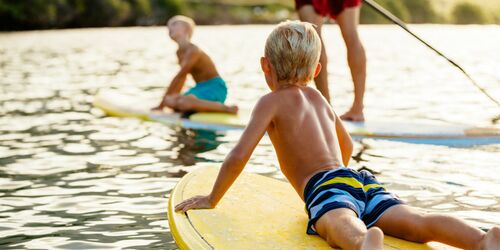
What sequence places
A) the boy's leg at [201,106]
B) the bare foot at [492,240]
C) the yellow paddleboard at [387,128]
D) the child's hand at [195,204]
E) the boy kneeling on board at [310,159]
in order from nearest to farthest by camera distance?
the bare foot at [492,240] → the boy kneeling on board at [310,159] → the child's hand at [195,204] → the yellow paddleboard at [387,128] → the boy's leg at [201,106]

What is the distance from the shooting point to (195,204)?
13.0 feet

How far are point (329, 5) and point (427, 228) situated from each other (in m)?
4.43

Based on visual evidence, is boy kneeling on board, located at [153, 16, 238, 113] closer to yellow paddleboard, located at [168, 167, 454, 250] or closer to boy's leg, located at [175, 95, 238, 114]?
boy's leg, located at [175, 95, 238, 114]

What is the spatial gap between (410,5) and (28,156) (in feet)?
279

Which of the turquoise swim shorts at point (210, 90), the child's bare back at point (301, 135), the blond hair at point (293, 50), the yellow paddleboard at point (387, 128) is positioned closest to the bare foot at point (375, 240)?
the child's bare back at point (301, 135)

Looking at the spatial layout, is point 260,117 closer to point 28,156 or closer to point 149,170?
point 149,170

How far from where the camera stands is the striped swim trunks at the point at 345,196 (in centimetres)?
349

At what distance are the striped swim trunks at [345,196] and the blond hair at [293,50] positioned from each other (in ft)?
1.66

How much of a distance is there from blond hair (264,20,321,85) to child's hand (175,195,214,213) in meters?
0.74

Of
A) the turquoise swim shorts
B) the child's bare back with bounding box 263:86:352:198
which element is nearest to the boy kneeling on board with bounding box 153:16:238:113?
the turquoise swim shorts

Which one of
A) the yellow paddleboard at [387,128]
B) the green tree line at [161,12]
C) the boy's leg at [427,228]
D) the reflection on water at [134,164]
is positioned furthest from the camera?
the green tree line at [161,12]

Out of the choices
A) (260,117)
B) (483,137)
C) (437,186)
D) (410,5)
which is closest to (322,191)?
(260,117)

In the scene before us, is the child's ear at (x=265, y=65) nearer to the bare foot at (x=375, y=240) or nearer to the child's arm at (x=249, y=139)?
the child's arm at (x=249, y=139)

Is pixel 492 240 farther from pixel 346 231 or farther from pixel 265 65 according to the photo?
pixel 265 65
